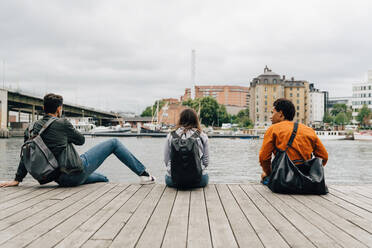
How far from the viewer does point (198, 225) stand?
2.84 metres

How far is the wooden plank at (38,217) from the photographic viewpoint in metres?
2.61

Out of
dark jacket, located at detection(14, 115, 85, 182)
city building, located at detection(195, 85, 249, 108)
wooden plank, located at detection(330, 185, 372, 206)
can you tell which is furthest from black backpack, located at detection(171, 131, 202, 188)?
city building, located at detection(195, 85, 249, 108)

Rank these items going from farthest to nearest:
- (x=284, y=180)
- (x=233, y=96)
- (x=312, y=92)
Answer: (x=233, y=96), (x=312, y=92), (x=284, y=180)

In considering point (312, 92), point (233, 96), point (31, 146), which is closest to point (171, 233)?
point (31, 146)

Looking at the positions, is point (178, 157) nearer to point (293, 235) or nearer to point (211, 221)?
point (211, 221)

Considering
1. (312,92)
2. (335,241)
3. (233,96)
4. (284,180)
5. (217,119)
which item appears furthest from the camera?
(233,96)

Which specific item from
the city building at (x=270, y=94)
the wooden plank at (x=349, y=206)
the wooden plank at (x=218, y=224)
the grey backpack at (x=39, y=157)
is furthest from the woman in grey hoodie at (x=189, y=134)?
the city building at (x=270, y=94)

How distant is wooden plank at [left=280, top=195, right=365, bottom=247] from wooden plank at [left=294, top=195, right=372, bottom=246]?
0.05 metres

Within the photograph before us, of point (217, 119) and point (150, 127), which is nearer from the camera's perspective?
point (150, 127)

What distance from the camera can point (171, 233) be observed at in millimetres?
2619

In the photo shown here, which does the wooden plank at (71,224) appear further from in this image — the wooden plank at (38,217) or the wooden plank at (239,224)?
the wooden plank at (239,224)

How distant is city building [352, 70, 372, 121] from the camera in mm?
98000

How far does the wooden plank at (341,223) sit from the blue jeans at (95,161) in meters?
2.22

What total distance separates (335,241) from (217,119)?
3876 inches
